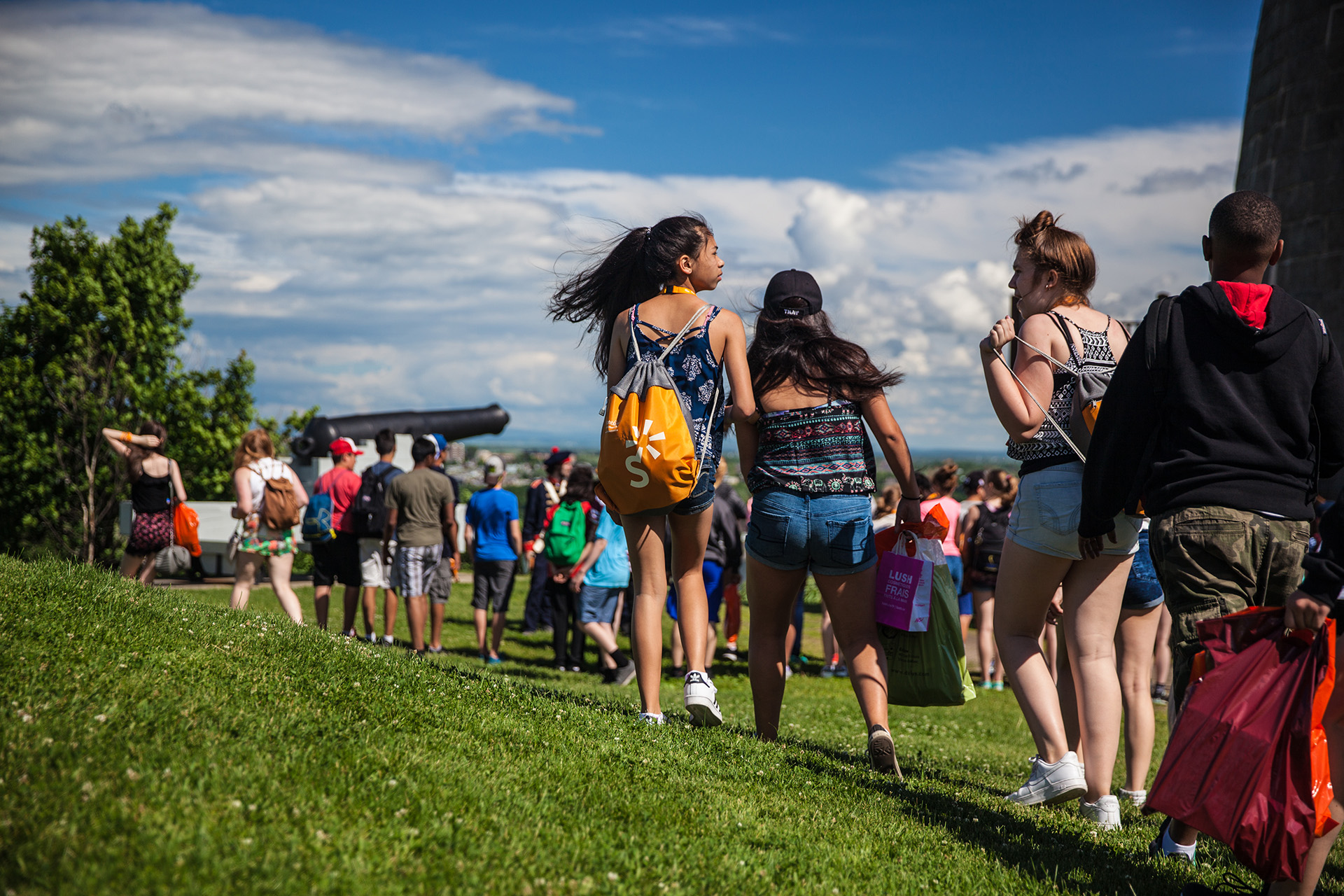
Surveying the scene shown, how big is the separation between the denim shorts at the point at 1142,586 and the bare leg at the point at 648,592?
2052 millimetres

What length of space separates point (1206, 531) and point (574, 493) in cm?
823

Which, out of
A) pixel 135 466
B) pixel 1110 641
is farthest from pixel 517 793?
pixel 135 466

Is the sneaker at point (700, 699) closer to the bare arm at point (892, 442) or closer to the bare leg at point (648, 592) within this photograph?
the bare leg at point (648, 592)

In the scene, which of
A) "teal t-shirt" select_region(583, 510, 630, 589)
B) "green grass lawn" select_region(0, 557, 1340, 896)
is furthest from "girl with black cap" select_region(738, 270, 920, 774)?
"teal t-shirt" select_region(583, 510, 630, 589)

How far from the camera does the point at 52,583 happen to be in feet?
17.2

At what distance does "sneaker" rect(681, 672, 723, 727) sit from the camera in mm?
4688

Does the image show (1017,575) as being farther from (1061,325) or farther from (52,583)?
(52,583)

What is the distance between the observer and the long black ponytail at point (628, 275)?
4734 mm

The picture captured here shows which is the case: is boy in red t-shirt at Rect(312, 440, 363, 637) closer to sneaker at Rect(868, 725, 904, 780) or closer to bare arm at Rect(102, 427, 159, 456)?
bare arm at Rect(102, 427, 159, 456)

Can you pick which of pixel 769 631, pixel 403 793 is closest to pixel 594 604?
pixel 769 631

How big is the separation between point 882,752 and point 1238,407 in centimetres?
225

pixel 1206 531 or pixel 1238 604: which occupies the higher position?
pixel 1206 531

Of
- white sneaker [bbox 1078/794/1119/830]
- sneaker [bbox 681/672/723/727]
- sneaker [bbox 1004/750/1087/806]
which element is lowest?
white sneaker [bbox 1078/794/1119/830]

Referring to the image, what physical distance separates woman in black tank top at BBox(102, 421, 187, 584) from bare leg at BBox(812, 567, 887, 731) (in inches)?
267
